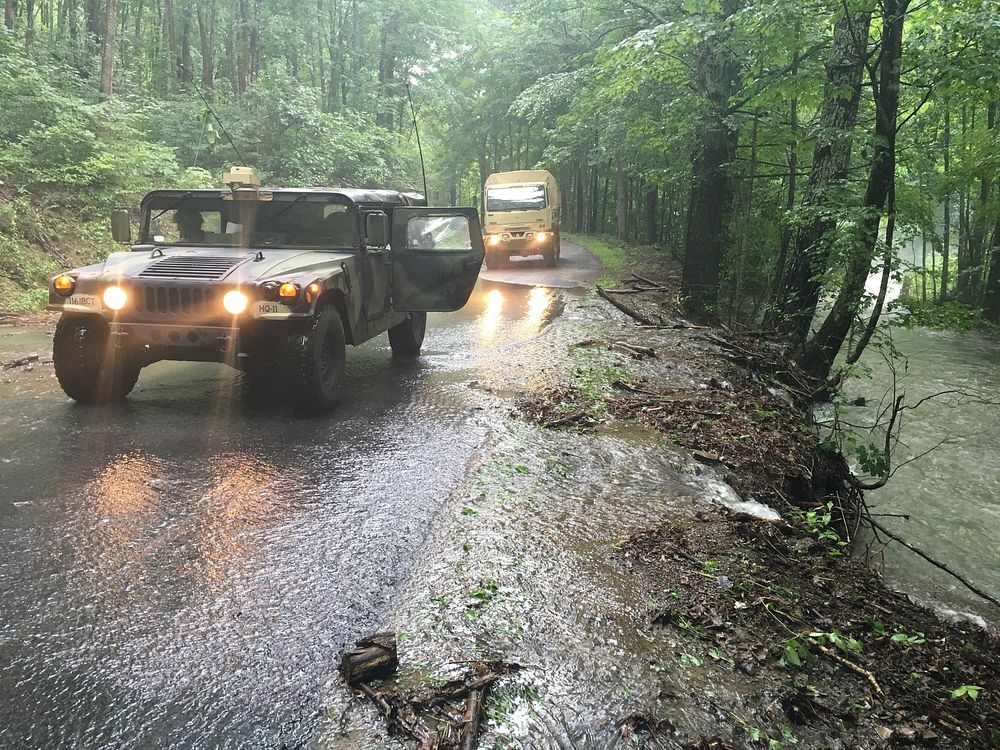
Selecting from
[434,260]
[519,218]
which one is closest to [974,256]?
[519,218]

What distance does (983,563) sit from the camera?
20.8 ft

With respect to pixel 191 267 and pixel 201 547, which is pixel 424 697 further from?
pixel 191 267

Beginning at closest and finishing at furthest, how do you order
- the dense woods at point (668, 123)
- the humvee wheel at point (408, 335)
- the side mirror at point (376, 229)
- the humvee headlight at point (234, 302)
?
the humvee headlight at point (234, 302) < the side mirror at point (376, 229) < the dense woods at point (668, 123) < the humvee wheel at point (408, 335)

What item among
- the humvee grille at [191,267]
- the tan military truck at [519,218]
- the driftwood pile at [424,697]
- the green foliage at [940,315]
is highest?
the tan military truck at [519,218]

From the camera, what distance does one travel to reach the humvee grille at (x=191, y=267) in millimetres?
5520

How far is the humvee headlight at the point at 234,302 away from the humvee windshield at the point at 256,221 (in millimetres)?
1583

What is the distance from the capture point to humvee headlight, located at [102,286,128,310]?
17.8 ft

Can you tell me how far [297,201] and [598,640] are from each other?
18.1 feet

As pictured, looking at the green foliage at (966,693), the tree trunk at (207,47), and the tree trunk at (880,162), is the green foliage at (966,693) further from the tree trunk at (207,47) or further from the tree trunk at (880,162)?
the tree trunk at (207,47)

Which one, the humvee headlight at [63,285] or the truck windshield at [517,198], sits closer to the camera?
the humvee headlight at [63,285]

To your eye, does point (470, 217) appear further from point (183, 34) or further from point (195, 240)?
point (183, 34)

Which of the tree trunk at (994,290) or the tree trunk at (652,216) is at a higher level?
the tree trunk at (652,216)

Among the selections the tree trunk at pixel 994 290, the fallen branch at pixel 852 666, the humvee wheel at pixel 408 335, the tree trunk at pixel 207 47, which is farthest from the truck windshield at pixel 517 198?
the fallen branch at pixel 852 666

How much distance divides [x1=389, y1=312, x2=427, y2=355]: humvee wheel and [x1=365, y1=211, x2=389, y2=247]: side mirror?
4.63ft
